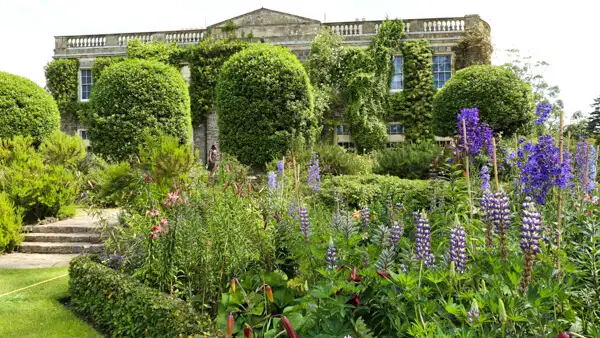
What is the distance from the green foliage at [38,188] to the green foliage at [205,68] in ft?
34.9

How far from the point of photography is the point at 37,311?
4.75 m

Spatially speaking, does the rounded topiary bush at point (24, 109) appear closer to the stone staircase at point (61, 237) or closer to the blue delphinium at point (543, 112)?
the stone staircase at point (61, 237)

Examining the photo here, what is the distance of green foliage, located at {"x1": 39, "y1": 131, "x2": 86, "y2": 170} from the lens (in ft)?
40.2

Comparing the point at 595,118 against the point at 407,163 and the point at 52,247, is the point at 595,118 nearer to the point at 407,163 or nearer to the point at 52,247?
the point at 407,163

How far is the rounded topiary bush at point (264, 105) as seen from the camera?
37.1 ft

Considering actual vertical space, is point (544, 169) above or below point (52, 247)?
above

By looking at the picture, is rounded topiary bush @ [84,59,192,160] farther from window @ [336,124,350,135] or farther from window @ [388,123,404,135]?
window @ [388,123,404,135]

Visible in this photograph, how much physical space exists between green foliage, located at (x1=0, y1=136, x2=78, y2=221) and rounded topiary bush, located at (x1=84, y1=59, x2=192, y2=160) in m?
3.18

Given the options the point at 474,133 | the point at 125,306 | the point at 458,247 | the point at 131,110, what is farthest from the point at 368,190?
the point at 131,110

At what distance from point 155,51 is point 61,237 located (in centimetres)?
1402

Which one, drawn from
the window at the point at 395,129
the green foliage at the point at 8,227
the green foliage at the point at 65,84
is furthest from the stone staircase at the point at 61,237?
the green foliage at the point at 65,84

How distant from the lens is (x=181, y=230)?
3.98 metres

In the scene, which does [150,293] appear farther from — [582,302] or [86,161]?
[86,161]

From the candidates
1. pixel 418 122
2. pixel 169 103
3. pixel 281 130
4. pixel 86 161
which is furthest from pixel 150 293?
pixel 418 122
